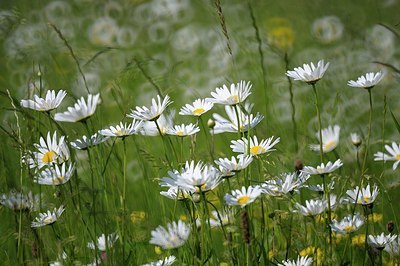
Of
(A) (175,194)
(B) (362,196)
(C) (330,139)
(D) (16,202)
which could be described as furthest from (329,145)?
(D) (16,202)

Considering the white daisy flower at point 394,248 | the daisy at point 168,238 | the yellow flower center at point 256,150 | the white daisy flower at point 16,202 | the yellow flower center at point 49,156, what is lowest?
the white daisy flower at point 394,248

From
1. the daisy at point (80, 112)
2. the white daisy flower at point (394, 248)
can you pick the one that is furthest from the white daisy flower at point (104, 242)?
the white daisy flower at point (394, 248)

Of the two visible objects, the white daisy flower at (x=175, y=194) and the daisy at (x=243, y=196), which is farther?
the white daisy flower at (x=175, y=194)

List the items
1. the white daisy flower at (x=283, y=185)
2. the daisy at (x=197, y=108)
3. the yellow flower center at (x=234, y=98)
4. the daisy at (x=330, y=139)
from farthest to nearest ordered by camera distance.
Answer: the daisy at (x=330, y=139), the daisy at (x=197, y=108), the yellow flower center at (x=234, y=98), the white daisy flower at (x=283, y=185)

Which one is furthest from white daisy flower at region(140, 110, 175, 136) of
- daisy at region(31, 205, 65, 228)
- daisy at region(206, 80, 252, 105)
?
daisy at region(31, 205, 65, 228)

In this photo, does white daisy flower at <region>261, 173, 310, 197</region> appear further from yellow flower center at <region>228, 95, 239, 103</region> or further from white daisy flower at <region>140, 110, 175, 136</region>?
white daisy flower at <region>140, 110, 175, 136</region>

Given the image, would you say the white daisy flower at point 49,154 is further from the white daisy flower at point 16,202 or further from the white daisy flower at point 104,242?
the white daisy flower at point 104,242

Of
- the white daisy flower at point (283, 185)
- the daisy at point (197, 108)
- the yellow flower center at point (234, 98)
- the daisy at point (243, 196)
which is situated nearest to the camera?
the daisy at point (243, 196)

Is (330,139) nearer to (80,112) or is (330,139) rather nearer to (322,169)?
(322,169)
